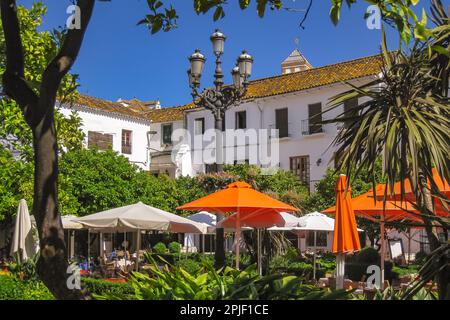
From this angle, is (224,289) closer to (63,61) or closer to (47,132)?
(47,132)

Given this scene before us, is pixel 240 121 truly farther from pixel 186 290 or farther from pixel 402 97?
pixel 186 290

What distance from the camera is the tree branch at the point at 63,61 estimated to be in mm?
4316

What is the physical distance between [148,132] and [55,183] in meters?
33.7

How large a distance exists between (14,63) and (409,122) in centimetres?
405

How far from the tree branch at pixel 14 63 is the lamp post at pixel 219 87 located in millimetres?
8144

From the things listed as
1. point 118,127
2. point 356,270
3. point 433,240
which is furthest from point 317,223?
point 118,127

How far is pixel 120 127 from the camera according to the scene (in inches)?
1394

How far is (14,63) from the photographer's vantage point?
14.8 feet

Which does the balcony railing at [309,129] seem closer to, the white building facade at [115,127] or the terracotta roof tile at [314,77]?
the terracotta roof tile at [314,77]

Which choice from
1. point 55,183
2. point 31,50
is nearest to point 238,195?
point 31,50

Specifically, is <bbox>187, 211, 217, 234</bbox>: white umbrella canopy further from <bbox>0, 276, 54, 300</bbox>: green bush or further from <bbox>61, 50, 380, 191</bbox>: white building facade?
<bbox>61, 50, 380, 191</bbox>: white building facade

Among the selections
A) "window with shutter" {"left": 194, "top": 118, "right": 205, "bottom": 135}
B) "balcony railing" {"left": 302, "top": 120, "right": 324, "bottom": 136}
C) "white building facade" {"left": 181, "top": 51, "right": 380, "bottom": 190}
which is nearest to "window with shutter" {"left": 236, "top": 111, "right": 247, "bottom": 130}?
"white building facade" {"left": 181, "top": 51, "right": 380, "bottom": 190}

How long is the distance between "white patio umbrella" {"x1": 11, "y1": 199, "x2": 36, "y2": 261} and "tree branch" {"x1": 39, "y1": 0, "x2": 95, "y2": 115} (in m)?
9.58
